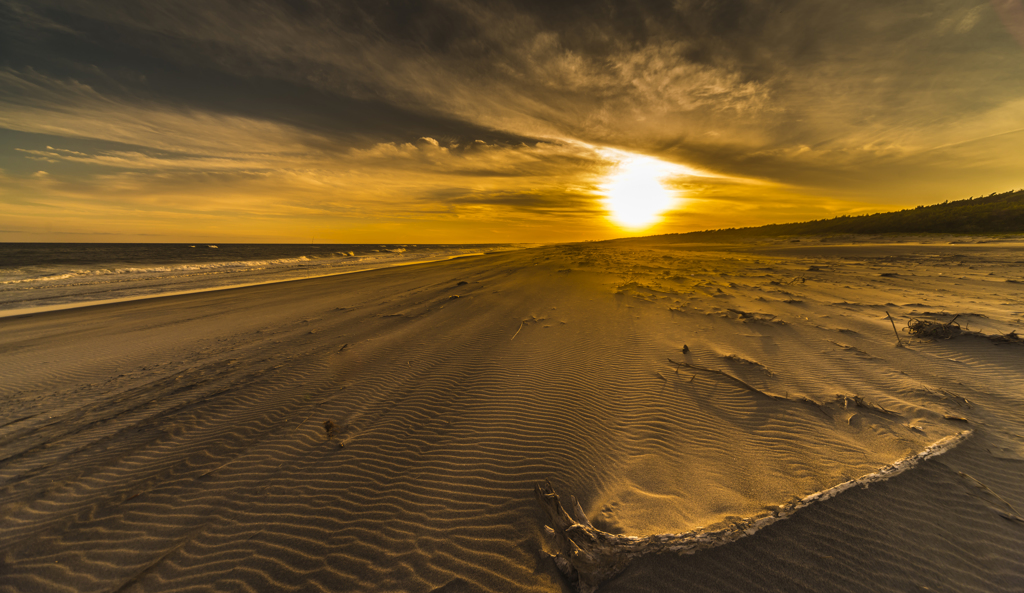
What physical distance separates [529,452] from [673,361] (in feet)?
11.8

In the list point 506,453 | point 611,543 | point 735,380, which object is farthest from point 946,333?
point 506,453

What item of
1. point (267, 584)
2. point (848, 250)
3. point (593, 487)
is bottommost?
point (267, 584)

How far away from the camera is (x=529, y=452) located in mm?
3717

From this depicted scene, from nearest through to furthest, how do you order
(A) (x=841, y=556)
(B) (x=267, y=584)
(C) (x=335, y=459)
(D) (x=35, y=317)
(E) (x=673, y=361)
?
(A) (x=841, y=556) < (B) (x=267, y=584) < (C) (x=335, y=459) < (E) (x=673, y=361) < (D) (x=35, y=317)

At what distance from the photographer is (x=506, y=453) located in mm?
3732

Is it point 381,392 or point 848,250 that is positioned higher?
point 848,250

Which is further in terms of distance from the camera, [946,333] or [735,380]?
[946,333]

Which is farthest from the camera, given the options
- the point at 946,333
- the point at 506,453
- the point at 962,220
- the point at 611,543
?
the point at 962,220

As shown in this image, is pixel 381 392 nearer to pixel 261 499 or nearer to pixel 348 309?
pixel 261 499

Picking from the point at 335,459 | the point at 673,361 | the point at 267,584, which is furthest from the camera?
the point at 673,361

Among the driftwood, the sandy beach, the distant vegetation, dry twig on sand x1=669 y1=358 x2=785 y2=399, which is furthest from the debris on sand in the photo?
the distant vegetation

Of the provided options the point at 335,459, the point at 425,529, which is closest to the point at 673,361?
the point at 425,529

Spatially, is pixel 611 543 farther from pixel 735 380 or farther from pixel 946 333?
pixel 946 333

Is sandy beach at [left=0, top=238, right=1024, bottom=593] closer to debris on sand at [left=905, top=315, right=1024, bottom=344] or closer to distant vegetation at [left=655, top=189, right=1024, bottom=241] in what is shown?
debris on sand at [left=905, top=315, right=1024, bottom=344]
